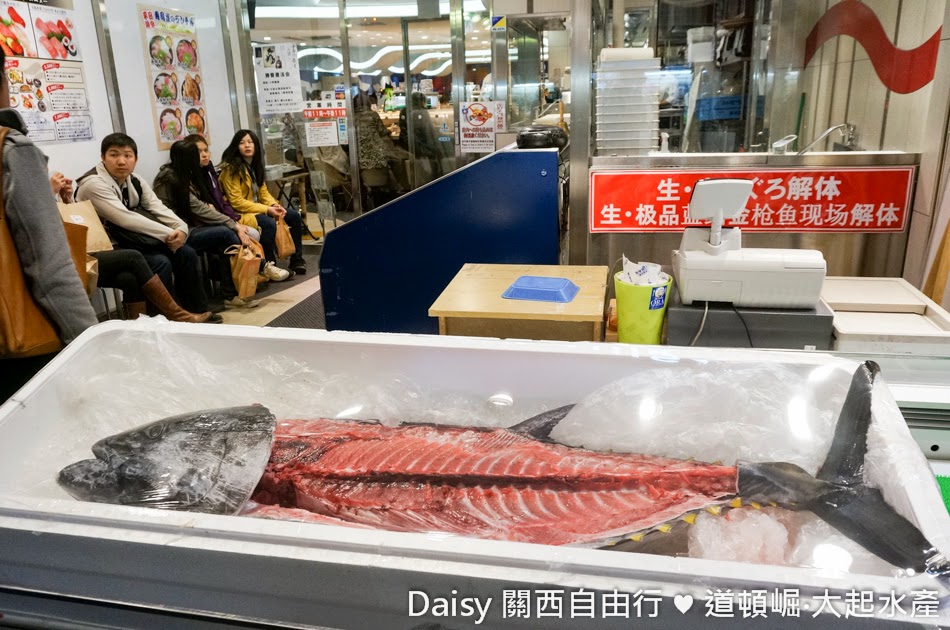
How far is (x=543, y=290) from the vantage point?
2357 mm

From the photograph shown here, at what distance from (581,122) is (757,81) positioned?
175 cm

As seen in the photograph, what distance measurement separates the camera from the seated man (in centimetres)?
443

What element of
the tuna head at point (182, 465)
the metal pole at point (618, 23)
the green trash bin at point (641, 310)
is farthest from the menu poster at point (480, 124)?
the tuna head at point (182, 465)

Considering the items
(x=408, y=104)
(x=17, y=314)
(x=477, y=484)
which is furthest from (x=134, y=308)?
(x=477, y=484)

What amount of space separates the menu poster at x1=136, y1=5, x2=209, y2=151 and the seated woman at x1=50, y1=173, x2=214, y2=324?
1245 millimetres

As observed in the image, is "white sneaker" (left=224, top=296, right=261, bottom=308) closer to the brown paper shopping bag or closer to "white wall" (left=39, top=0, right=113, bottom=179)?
the brown paper shopping bag

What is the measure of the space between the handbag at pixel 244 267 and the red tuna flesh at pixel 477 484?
3.80m

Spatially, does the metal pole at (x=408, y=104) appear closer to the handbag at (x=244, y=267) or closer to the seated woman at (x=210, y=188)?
the seated woman at (x=210, y=188)

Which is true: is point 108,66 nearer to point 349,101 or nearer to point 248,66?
point 248,66

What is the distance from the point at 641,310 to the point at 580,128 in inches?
52.4

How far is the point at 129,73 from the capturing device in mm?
5148

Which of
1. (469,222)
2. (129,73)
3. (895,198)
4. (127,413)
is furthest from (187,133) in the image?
(895,198)

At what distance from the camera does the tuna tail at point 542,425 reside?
60.3 inches

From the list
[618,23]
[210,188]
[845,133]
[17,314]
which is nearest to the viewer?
[17,314]
